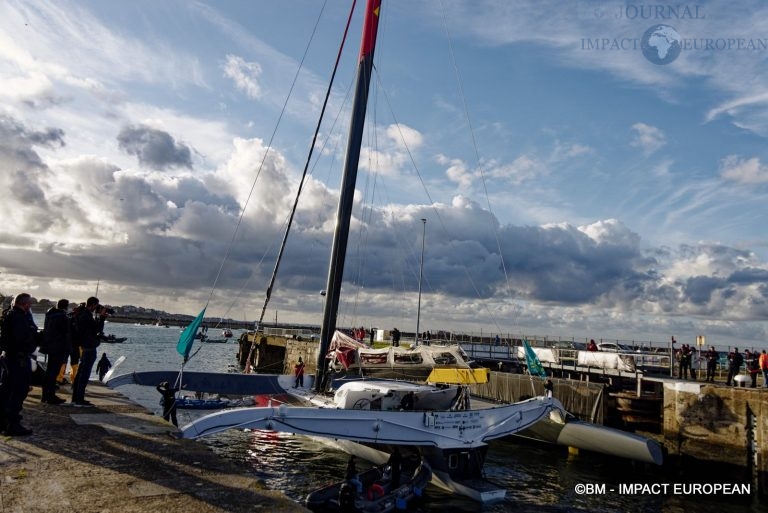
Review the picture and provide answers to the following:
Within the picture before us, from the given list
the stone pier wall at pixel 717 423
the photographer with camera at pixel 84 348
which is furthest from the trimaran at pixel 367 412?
the stone pier wall at pixel 717 423

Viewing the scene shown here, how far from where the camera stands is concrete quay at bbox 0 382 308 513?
5145 millimetres

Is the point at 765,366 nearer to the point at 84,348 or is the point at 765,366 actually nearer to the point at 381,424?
the point at 381,424

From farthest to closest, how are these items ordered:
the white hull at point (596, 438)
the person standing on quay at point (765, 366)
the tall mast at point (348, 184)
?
1. the person standing on quay at point (765, 366)
2. the white hull at point (596, 438)
3. the tall mast at point (348, 184)

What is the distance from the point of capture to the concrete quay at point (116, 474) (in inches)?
203

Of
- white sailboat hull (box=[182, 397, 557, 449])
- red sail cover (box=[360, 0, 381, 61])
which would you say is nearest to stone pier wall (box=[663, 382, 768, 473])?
white sailboat hull (box=[182, 397, 557, 449])

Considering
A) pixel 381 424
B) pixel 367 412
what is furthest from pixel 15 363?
pixel 381 424

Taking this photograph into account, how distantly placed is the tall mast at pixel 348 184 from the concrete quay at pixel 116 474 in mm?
7613

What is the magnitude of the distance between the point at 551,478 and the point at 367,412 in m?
9.55

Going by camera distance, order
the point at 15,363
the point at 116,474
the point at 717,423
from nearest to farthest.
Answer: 1. the point at 116,474
2. the point at 15,363
3. the point at 717,423

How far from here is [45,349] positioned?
9695 mm

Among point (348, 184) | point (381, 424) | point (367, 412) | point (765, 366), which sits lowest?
point (381, 424)

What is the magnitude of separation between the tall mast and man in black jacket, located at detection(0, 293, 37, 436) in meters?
9.04

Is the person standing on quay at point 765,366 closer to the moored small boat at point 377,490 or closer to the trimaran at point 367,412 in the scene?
the trimaran at point 367,412

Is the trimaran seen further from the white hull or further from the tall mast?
the white hull
